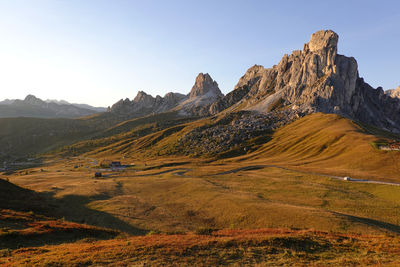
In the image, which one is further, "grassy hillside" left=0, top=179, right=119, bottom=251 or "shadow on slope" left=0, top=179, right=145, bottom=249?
"shadow on slope" left=0, top=179, right=145, bottom=249

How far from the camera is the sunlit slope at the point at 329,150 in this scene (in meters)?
80.2

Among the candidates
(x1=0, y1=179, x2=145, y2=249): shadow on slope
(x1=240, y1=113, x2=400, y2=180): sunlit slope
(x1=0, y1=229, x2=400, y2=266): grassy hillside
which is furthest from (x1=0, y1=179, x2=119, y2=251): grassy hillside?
(x1=240, y1=113, x2=400, y2=180): sunlit slope

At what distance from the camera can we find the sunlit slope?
263 ft

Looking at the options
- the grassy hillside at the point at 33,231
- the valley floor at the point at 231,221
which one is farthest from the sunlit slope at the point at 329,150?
the grassy hillside at the point at 33,231

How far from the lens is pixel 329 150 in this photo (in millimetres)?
109750

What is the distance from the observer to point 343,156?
319 ft

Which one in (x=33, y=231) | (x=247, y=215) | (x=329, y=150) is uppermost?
(x=329, y=150)

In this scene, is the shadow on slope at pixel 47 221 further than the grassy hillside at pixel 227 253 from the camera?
Yes

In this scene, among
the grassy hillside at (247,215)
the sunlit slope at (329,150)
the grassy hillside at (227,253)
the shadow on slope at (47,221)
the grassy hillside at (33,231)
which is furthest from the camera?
the sunlit slope at (329,150)

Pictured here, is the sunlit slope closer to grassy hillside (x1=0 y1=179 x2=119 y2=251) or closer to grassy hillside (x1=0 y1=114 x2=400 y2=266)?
grassy hillside (x1=0 y1=114 x2=400 y2=266)

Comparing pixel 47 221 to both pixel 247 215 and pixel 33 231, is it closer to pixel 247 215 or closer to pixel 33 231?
pixel 33 231

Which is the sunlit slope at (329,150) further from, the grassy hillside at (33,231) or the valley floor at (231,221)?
the grassy hillside at (33,231)

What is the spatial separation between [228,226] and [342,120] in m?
151

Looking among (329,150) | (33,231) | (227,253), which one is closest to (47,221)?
(33,231)
